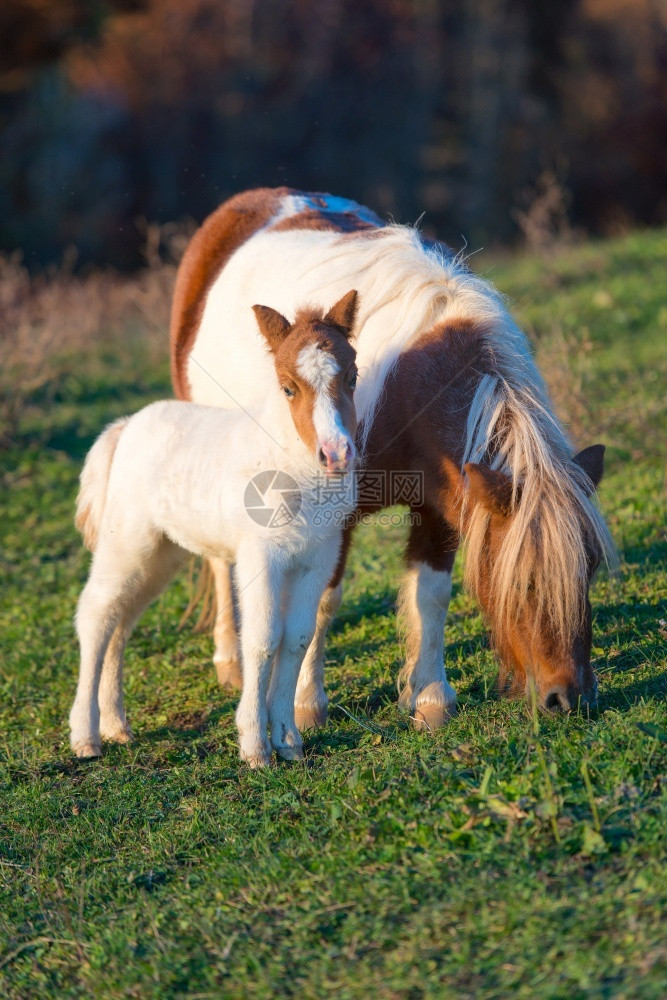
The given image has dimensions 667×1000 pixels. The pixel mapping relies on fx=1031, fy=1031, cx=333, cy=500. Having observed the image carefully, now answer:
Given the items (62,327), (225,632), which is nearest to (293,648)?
(225,632)

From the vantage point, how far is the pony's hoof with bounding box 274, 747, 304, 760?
413 cm

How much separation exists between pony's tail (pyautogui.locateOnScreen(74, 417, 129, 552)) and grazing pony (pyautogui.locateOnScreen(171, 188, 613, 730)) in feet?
2.58

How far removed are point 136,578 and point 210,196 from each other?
65.7 feet

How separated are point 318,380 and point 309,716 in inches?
67.3

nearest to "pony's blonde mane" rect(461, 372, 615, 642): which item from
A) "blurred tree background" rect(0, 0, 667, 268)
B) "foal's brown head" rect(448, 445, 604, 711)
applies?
"foal's brown head" rect(448, 445, 604, 711)

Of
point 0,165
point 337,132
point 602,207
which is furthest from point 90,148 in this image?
point 602,207

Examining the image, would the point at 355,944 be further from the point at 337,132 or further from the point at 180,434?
the point at 337,132

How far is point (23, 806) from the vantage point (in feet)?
13.8

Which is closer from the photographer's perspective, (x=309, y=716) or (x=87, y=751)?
(x=87, y=751)

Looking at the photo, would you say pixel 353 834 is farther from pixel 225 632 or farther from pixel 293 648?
pixel 225 632

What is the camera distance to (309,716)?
15.4 ft

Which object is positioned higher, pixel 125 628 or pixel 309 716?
pixel 125 628

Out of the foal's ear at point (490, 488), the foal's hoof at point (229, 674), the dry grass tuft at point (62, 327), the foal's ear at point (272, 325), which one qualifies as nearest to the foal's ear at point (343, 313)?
the foal's ear at point (272, 325)

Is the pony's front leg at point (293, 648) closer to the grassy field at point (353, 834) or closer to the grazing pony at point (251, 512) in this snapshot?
the grazing pony at point (251, 512)
